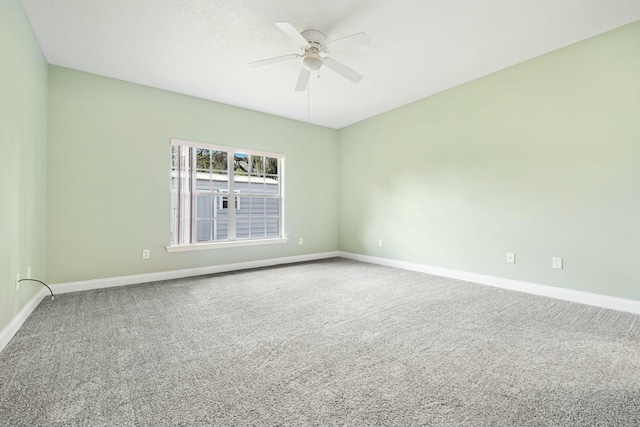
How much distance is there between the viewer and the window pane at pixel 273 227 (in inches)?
199

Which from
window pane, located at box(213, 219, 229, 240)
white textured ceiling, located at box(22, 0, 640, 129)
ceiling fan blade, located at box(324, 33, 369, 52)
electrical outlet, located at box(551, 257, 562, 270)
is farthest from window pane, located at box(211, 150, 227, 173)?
electrical outlet, located at box(551, 257, 562, 270)

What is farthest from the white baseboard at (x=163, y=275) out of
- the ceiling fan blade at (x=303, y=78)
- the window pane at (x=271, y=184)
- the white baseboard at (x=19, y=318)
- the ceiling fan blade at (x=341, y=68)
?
the ceiling fan blade at (x=341, y=68)

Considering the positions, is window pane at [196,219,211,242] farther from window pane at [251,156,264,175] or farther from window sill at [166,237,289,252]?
window pane at [251,156,264,175]

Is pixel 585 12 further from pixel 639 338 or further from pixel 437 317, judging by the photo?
pixel 437 317

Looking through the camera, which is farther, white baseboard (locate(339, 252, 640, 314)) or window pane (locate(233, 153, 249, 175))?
window pane (locate(233, 153, 249, 175))

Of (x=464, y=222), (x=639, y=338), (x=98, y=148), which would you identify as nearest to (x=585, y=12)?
(x=464, y=222)

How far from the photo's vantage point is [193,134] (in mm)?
4168

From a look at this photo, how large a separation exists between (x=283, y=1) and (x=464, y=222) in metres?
Result: 3.28

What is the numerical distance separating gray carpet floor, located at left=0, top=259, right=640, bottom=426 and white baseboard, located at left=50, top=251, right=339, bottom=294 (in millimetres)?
315

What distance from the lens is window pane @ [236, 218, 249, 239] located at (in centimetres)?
470

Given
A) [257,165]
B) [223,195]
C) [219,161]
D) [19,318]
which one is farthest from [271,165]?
[19,318]

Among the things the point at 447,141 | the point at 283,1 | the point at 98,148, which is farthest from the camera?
the point at 447,141

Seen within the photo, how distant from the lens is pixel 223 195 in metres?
4.54

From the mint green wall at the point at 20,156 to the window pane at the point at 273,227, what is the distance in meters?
2.85
